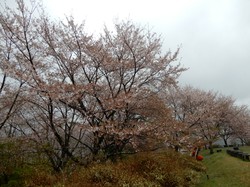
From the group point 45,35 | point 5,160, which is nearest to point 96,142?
point 5,160

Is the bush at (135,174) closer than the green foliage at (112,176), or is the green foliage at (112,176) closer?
the green foliage at (112,176)

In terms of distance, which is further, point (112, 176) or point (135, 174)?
point (135, 174)

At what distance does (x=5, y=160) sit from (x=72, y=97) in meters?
4.63

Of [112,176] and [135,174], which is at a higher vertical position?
[135,174]

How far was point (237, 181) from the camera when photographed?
50.0ft

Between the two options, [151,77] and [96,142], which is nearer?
[96,142]

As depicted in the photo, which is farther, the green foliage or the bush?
the bush

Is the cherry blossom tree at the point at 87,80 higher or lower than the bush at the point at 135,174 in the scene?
higher

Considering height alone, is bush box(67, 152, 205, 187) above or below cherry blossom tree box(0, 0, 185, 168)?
below

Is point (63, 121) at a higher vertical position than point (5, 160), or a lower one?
higher

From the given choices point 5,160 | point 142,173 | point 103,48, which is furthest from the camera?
point 103,48

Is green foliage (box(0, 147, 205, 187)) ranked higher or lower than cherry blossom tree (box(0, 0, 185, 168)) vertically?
lower

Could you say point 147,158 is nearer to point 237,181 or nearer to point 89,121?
point 89,121

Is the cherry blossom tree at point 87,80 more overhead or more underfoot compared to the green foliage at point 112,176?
more overhead
